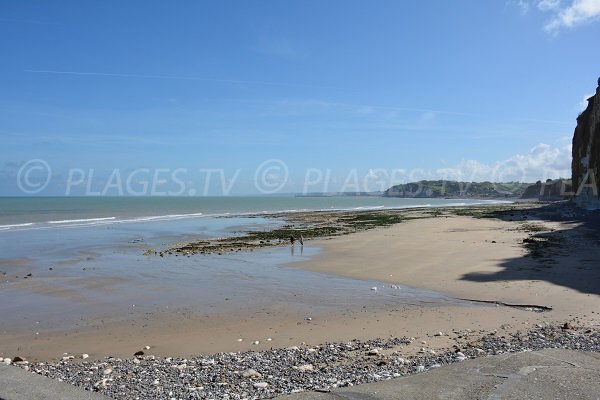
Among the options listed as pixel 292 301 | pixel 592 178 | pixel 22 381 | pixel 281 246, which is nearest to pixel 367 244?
pixel 281 246

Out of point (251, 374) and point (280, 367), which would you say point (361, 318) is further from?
point (251, 374)

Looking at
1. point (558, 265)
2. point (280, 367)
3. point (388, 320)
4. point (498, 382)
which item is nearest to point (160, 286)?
point (388, 320)

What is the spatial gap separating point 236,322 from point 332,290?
4.00 m

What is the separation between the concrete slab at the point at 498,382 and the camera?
4.51m

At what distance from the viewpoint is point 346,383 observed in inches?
222

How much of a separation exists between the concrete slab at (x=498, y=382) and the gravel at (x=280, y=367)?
850 mm

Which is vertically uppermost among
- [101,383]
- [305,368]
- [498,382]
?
[498,382]

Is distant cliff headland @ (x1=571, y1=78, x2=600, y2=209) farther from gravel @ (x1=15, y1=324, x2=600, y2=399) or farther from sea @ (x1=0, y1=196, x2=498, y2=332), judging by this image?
gravel @ (x1=15, y1=324, x2=600, y2=399)

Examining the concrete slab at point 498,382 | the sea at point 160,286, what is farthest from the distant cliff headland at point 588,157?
the concrete slab at point 498,382

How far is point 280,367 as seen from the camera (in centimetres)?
666

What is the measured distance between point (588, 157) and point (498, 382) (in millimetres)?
52173

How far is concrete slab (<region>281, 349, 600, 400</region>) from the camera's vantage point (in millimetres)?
4512

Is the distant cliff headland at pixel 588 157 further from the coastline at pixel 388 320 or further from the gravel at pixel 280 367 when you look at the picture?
the gravel at pixel 280 367

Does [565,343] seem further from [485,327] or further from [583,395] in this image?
[583,395]
